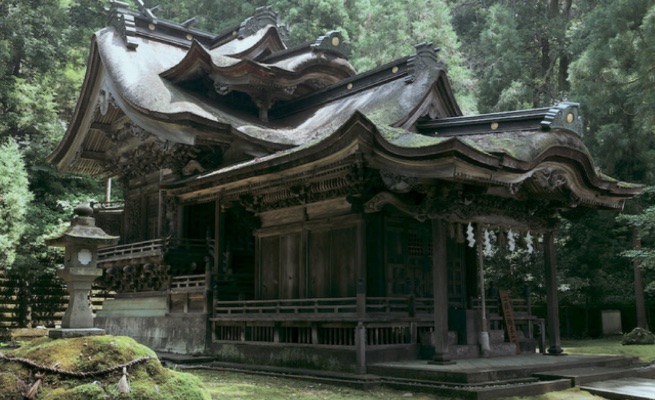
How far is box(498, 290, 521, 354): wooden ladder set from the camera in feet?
43.8

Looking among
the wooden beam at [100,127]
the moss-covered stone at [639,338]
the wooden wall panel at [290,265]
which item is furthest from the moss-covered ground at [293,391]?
the moss-covered stone at [639,338]

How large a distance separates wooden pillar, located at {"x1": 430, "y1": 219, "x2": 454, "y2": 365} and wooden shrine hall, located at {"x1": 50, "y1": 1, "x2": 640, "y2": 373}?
0.09 ft

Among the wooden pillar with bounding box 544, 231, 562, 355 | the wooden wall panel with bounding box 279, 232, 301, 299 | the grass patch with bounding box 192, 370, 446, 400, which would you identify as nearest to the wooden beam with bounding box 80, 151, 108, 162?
the wooden wall panel with bounding box 279, 232, 301, 299

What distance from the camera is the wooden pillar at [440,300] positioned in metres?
10.6

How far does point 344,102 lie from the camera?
17.0m

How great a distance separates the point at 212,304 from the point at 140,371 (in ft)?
27.1

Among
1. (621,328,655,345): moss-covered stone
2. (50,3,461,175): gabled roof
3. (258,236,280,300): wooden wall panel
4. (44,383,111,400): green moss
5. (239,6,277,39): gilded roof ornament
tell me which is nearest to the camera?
(44,383,111,400): green moss

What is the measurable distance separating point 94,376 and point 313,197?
747 cm

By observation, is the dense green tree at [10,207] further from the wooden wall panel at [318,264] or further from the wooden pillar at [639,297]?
the wooden pillar at [639,297]

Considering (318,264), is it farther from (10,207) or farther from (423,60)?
(10,207)

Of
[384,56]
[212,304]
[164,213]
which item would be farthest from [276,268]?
[384,56]

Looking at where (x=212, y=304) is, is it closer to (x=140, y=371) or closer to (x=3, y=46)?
(x=140, y=371)

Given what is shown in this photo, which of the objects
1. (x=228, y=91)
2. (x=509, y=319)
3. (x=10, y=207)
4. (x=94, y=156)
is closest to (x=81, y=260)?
(x=509, y=319)

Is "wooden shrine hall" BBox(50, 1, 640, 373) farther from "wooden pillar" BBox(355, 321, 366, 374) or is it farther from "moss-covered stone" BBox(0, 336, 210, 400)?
"moss-covered stone" BBox(0, 336, 210, 400)
